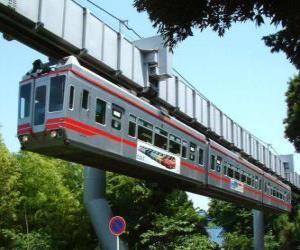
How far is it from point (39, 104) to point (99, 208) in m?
6.17

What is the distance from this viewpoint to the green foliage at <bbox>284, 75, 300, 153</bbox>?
2325 cm

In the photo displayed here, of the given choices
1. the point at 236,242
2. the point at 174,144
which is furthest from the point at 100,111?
the point at 236,242

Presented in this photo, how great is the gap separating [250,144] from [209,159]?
12.0 meters

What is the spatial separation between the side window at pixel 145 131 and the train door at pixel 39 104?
3382 millimetres

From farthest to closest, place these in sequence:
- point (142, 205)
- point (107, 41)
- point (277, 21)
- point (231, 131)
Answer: point (142, 205), point (231, 131), point (107, 41), point (277, 21)

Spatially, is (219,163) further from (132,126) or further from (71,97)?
(71,97)

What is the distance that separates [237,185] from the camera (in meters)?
26.3

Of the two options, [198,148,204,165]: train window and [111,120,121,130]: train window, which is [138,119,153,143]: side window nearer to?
[111,120,121,130]: train window

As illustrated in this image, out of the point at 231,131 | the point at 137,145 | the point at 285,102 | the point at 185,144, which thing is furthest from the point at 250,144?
the point at 137,145

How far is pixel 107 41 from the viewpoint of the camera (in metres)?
16.8

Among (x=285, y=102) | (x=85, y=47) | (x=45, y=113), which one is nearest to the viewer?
(x=45, y=113)

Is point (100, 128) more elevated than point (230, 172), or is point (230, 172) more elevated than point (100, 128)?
point (230, 172)

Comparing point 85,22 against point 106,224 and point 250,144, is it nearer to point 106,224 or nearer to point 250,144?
point 106,224

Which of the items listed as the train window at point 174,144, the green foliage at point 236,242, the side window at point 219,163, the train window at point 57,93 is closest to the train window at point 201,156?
the train window at point 174,144
